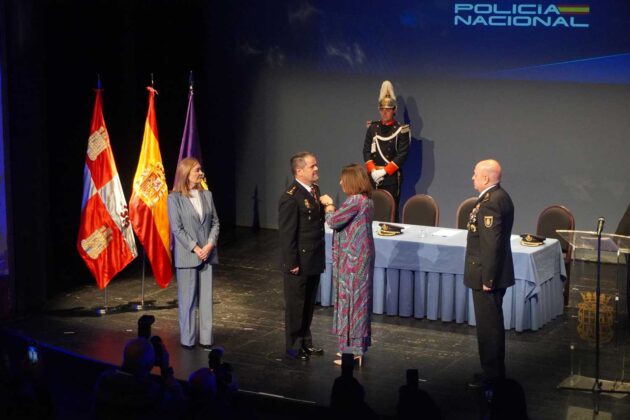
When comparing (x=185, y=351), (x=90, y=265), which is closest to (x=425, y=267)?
(x=185, y=351)

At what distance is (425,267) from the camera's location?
7.96 m

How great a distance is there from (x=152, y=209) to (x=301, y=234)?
183cm

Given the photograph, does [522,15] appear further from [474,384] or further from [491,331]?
[474,384]

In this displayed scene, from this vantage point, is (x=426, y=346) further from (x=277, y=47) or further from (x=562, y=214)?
(x=277, y=47)

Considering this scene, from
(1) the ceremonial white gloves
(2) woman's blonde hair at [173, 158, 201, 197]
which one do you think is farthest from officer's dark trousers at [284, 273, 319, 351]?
(1) the ceremonial white gloves

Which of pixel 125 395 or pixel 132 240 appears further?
pixel 132 240

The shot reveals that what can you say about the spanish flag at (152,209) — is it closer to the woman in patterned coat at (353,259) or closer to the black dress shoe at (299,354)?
the black dress shoe at (299,354)

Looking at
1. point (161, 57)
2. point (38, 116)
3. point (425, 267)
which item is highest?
point (161, 57)

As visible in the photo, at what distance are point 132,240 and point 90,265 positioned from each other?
15.8 inches

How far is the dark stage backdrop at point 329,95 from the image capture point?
30.8ft

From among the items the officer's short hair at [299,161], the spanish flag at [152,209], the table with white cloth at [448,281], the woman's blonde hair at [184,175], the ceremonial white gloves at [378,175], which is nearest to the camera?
the officer's short hair at [299,161]

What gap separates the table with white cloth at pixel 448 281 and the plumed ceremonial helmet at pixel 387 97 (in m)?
2.60

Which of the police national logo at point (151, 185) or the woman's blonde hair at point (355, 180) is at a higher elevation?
the woman's blonde hair at point (355, 180)

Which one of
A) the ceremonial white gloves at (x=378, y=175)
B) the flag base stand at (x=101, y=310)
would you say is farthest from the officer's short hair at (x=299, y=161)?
the ceremonial white gloves at (x=378, y=175)
